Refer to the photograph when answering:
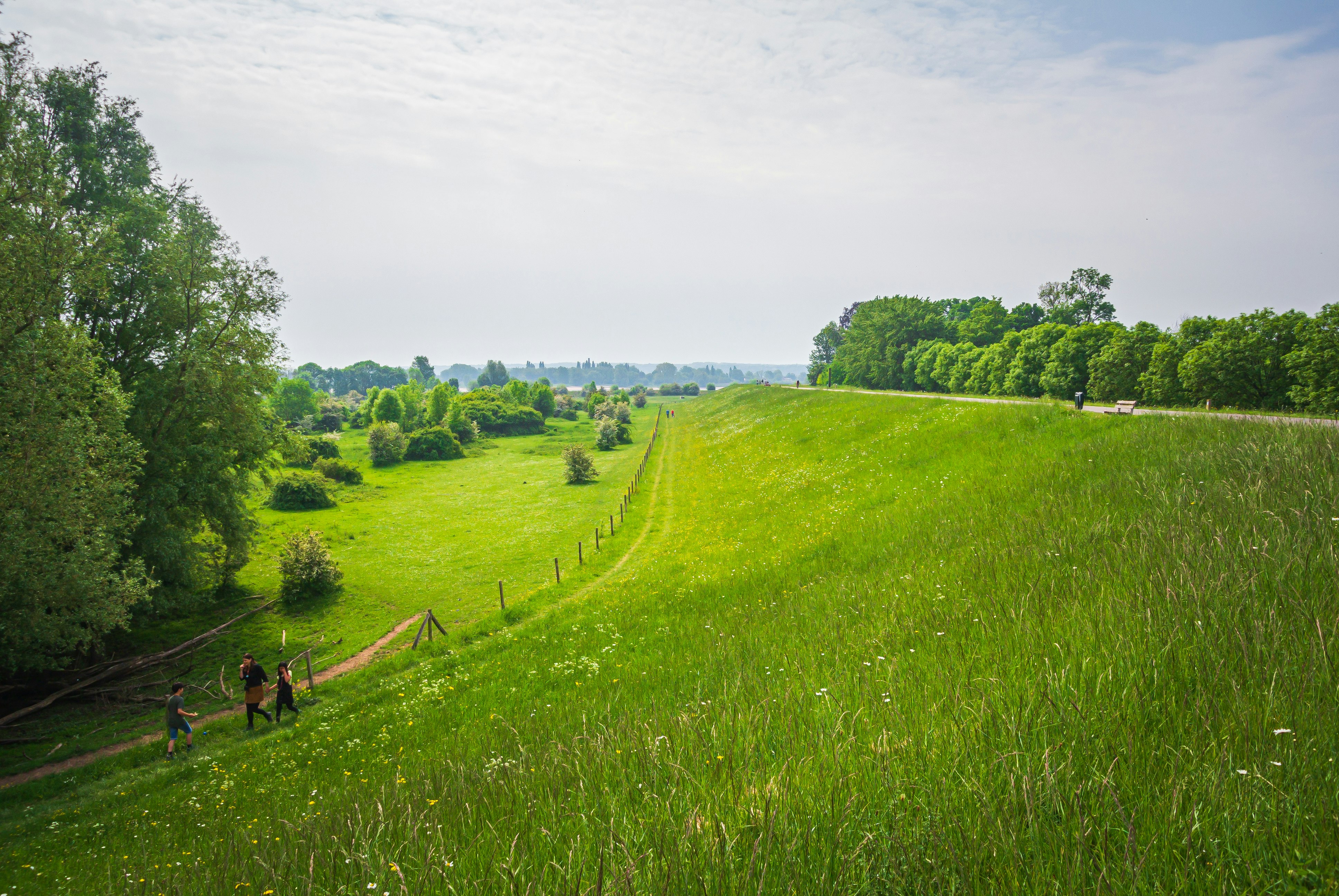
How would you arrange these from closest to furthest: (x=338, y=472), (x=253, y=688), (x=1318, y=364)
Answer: (x=253, y=688), (x=1318, y=364), (x=338, y=472)

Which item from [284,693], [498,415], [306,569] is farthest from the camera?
[498,415]

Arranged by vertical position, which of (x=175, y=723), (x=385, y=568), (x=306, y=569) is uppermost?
(x=306, y=569)

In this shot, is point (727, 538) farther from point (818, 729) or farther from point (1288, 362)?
point (1288, 362)

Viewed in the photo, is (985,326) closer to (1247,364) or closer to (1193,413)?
(1247,364)

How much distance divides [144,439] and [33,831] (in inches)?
569

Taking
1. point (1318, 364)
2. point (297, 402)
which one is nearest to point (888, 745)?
point (1318, 364)

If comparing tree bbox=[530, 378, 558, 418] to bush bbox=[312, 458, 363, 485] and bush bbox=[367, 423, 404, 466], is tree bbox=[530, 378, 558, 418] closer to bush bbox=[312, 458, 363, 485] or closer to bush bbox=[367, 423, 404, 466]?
bush bbox=[367, 423, 404, 466]

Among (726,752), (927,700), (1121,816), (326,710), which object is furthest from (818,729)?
(326,710)

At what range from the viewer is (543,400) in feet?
403

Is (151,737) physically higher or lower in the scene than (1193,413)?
lower

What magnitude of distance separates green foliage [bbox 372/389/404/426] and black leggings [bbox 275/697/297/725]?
282 feet

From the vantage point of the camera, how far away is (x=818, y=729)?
4387mm

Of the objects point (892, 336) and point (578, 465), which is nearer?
point (578, 465)

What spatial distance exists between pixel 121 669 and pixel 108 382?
392 inches
